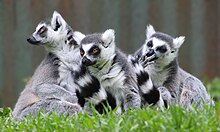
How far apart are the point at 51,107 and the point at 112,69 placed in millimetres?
1049

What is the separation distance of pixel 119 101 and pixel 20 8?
607cm

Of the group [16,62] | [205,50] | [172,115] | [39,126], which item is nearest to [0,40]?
[16,62]

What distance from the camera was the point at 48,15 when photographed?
43.7ft

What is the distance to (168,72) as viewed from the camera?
8.63 metres

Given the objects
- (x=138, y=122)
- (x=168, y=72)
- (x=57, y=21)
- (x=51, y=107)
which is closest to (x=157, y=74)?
(x=168, y=72)

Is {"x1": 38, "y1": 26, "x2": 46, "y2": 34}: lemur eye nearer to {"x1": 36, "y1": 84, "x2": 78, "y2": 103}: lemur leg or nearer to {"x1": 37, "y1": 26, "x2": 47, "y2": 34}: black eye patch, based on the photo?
{"x1": 37, "y1": 26, "x2": 47, "y2": 34}: black eye patch

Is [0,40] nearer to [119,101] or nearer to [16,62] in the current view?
[16,62]

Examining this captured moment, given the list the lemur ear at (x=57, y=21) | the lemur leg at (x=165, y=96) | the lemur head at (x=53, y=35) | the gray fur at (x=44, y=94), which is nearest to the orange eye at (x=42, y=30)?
the lemur head at (x=53, y=35)

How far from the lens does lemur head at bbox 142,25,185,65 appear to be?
28.1 ft

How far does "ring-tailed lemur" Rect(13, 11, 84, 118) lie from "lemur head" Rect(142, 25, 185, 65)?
2.76ft

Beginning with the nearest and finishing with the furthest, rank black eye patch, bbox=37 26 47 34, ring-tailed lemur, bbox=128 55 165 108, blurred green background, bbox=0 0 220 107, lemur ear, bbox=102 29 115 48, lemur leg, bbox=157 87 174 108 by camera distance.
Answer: ring-tailed lemur, bbox=128 55 165 108, lemur leg, bbox=157 87 174 108, lemur ear, bbox=102 29 115 48, black eye patch, bbox=37 26 47 34, blurred green background, bbox=0 0 220 107

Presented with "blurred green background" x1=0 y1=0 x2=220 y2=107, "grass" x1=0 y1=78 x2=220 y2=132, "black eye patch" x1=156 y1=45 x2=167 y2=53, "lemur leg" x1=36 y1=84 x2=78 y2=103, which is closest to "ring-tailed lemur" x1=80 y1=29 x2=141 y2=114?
"black eye patch" x1=156 y1=45 x2=167 y2=53

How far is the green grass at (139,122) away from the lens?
5980mm

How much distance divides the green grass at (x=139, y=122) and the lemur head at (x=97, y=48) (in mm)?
1174
